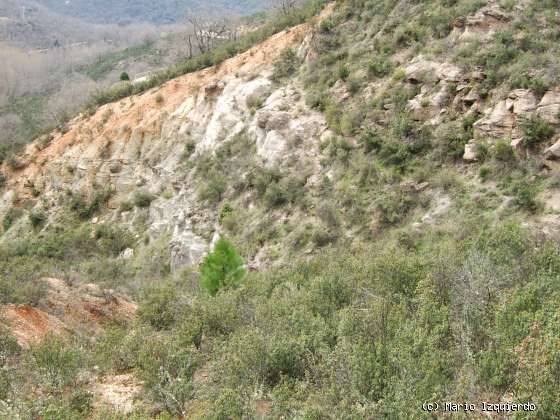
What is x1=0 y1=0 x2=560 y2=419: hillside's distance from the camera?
5289 mm

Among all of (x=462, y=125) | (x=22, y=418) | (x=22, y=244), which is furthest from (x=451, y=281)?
(x=22, y=244)

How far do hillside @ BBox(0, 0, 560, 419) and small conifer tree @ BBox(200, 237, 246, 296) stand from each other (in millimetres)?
70

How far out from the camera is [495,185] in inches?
486

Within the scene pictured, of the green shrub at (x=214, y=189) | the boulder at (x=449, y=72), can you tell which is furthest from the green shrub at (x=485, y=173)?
the green shrub at (x=214, y=189)

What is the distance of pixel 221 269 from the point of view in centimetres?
1414

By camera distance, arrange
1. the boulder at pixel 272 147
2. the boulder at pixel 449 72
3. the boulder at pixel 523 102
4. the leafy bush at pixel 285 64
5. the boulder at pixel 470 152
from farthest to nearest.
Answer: the leafy bush at pixel 285 64, the boulder at pixel 272 147, the boulder at pixel 449 72, the boulder at pixel 470 152, the boulder at pixel 523 102

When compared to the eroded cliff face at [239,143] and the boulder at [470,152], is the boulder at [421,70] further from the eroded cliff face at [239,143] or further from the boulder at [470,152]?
the boulder at [470,152]

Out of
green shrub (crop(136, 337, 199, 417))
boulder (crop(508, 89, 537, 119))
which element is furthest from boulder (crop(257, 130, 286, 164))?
green shrub (crop(136, 337, 199, 417))

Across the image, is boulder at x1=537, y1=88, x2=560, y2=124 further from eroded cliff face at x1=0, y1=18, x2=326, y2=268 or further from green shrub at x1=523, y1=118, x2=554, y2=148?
eroded cliff face at x1=0, y1=18, x2=326, y2=268

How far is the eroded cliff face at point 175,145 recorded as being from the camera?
19.7m

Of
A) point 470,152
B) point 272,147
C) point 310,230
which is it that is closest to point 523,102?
point 470,152

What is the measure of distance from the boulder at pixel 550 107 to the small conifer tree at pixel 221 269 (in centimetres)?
885

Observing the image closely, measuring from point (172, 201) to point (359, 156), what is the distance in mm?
9891

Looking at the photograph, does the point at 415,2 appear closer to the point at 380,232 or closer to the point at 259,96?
the point at 259,96
